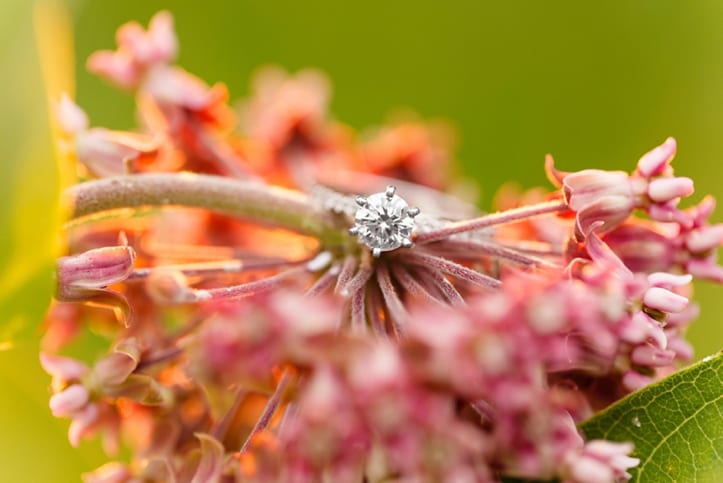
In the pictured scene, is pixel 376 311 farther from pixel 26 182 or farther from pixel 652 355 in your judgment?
pixel 26 182

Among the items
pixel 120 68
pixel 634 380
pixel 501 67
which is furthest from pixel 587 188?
pixel 501 67

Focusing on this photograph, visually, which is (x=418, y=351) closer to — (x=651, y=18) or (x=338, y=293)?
(x=338, y=293)

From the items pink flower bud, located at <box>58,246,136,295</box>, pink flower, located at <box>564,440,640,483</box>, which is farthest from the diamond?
pink flower, located at <box>564,440,640,483</box>

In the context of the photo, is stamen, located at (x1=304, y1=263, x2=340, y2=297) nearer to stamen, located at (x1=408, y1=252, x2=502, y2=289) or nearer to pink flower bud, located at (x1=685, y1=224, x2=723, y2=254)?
stamen, located at (x1=408, y1=252, x2=502, y2=289)

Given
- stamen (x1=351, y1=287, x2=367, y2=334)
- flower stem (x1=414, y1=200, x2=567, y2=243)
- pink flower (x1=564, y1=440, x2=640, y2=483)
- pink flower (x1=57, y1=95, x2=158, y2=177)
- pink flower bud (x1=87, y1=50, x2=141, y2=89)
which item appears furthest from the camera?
pink flower bud (x1=87, y1=50, x2=141, y2=89)

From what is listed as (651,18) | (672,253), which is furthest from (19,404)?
(651,18)

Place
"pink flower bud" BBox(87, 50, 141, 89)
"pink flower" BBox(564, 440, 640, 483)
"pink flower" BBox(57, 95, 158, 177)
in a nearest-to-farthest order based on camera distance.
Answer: "pink flower" BBox(564, 440, 640, 483) < "pink flower" BBox(57, 95, 158, 177) < "pink flower bud" BBox(87, 50, 141, 89)
